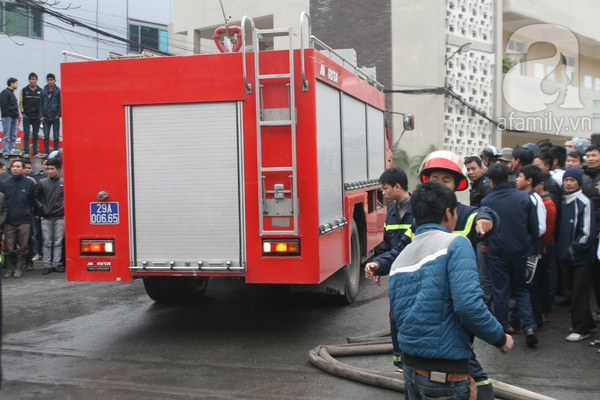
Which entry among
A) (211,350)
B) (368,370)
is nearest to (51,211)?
(211,350)

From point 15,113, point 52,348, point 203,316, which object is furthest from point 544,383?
point 15,113

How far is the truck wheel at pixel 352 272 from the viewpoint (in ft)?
29.5

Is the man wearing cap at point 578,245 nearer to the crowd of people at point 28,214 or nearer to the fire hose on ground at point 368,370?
the fire hose on ground at point 368,370

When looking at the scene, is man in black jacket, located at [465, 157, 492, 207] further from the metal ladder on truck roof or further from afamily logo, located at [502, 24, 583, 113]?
afamily logo, located at [502, 24, 583, 113]

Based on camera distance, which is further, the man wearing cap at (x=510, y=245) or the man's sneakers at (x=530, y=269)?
the man's sneakers at (x=530, y=269)

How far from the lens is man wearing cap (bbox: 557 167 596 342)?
704 cm

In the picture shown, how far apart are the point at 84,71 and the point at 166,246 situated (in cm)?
206

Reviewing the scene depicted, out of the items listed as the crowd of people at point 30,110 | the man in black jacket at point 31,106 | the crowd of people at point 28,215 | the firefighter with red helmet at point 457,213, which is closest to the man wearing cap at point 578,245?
the firefighter with red helmet at point 457,213

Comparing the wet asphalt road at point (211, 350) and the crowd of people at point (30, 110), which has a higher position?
the crowd of people at point (30, 110)

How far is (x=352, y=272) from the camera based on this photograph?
9.48 meters

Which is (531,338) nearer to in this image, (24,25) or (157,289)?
(157,289)

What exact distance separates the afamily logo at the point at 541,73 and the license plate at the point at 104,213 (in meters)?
19.8

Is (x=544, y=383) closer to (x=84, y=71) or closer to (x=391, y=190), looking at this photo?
(x=391, y=190)

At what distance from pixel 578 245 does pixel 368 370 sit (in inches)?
101
